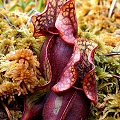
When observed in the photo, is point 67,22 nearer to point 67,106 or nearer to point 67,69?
point 67,69

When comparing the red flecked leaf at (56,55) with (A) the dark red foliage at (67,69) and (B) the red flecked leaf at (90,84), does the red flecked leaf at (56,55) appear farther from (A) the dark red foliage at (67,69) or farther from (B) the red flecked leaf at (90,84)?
(B) the red flecked leaf at (90,84)

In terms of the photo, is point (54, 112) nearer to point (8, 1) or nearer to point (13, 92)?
point (13, 92)

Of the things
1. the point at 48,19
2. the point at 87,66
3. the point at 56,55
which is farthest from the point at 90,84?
the point at 48,19

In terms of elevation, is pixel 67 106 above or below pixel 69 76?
below

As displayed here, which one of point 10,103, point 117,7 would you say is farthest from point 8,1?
point 10,103

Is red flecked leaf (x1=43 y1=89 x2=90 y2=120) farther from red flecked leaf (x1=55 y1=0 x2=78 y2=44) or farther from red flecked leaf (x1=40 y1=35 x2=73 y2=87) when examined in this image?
red flecked leaf (x1=55 y1=0 x2=78 y2=44)

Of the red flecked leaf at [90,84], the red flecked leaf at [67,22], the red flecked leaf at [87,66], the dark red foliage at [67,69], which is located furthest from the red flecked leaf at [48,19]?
the red flecked leaf at [90,84]

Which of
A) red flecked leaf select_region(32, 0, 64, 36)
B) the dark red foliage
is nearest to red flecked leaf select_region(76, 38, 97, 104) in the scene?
the dark red foliage
